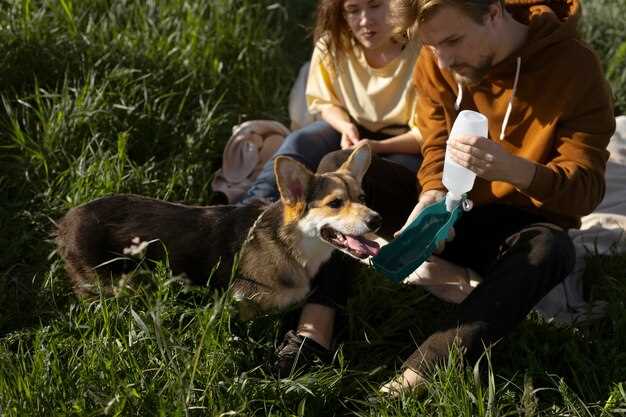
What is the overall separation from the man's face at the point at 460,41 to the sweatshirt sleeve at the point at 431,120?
0.33 metres

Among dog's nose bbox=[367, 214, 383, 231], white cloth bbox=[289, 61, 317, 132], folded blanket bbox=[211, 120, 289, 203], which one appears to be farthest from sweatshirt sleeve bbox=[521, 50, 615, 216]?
white cloth bbox=[289, 61, 317, 132]

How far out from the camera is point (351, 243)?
10.4 ft

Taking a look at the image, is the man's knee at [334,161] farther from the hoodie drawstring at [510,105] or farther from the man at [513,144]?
the hoodie drawstring at [510,105]

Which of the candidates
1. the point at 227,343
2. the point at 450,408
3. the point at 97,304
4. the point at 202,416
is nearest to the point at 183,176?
the point at 97,304

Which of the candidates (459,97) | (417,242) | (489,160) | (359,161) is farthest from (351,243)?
(459,97)

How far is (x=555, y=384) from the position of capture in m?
2.99

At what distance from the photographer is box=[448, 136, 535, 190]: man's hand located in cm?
273

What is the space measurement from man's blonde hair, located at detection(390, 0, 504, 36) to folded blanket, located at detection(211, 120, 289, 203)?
1.67m

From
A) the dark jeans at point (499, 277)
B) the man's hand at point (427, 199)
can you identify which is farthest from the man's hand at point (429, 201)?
the dark jeans at point (499, 277)

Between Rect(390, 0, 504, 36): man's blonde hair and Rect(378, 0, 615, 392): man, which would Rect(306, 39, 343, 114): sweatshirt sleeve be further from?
Rect(390, 0, 504, 36): man's blonde hair

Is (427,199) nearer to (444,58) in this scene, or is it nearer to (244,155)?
(444,58)

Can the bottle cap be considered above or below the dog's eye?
above

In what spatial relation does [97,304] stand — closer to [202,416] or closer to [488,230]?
[202,416]

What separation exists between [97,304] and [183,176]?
1189 mm
